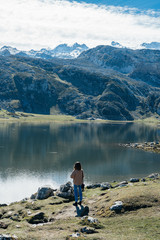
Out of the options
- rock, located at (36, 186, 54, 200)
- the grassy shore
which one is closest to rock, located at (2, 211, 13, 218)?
the grassy shore

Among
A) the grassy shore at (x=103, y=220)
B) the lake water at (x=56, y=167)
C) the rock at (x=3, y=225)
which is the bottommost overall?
the lake water at (x=56, y=167)

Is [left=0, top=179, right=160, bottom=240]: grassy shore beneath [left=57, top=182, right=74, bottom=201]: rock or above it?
above

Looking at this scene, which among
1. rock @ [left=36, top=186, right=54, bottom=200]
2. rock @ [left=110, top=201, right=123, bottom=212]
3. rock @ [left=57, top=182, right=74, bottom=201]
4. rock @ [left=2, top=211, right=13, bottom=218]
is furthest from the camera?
rock @ [left=36, top=186, right=54, bottom=200]

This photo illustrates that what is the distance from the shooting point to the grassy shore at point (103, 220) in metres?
18.6

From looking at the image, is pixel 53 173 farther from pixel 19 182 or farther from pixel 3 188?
pixel 3 188

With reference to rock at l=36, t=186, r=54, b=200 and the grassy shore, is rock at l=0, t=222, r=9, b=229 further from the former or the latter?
rock at l=36, t=186, r=54, b=200

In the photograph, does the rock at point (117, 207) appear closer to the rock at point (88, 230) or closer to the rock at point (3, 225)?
the rock at point (88, 230)

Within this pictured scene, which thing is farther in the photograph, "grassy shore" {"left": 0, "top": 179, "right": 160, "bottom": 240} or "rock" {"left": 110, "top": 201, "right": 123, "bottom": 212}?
"rock" {"left": 110, "top": 201, "right": 123, "bottom": 212}

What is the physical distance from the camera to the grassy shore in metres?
18.6

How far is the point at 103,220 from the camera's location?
2262 cm

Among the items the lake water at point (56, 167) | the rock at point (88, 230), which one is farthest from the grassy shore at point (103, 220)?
the lake water at point (56, 167)

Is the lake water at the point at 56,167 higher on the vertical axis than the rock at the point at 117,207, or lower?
lower

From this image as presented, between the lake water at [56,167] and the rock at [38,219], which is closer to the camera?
the rock at [38,219]

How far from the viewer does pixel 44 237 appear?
18.4m
